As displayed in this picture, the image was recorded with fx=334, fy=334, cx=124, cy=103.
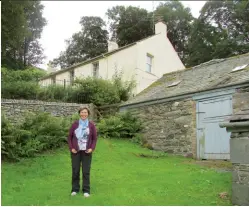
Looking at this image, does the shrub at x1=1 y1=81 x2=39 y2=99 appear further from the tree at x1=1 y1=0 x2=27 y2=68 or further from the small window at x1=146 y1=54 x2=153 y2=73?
the small window at x1=146 y1=54 x2=153 y2=73

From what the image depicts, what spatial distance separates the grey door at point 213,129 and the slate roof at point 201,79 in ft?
2.09

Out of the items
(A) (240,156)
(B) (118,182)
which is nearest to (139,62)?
(B) (118,182)

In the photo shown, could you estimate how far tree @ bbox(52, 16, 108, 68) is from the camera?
40.8m

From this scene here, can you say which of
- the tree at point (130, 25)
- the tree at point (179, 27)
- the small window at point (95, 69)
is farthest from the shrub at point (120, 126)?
the tree at point (179, 27)

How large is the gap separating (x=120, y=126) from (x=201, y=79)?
14.2 feet

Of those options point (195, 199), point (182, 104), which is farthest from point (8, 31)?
point (195, 199)

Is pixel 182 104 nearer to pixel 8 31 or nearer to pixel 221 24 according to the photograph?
pixel 8 31

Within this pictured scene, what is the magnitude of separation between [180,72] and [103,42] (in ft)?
80.8

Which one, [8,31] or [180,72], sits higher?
[8,31]

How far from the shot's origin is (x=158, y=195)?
7.35 meters

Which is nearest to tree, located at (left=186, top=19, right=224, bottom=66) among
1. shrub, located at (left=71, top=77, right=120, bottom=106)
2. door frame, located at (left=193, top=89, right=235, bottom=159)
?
shrub, located at (left=71, top=77, right=120, bottom=106)

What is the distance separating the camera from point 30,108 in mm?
15805

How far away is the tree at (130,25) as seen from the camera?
39062mm

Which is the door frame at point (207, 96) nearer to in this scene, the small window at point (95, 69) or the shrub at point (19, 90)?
the shrub at point (19, 90)
